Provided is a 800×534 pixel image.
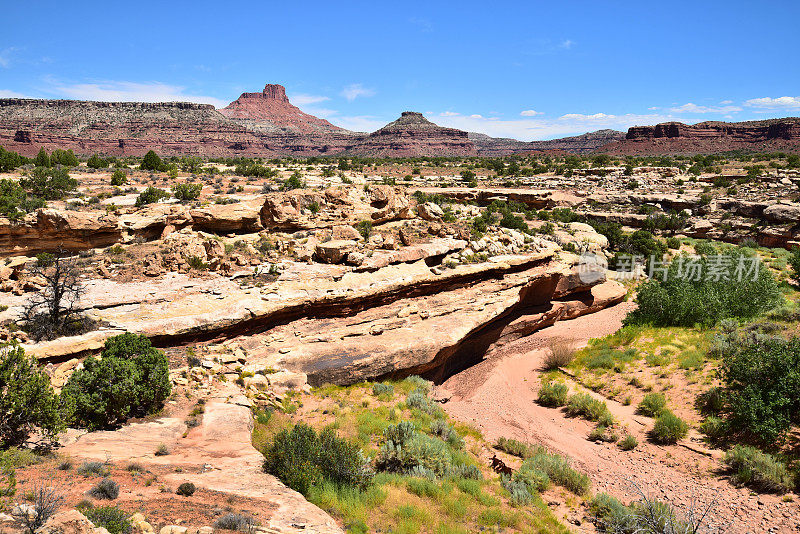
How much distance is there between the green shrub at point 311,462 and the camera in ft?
26.1

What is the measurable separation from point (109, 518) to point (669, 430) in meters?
14.7

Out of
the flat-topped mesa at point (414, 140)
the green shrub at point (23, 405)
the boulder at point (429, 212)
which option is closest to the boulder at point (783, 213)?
the boulder at point (429, 212)

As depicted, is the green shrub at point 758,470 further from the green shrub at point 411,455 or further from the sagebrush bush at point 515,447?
the green shrub at point 411,455

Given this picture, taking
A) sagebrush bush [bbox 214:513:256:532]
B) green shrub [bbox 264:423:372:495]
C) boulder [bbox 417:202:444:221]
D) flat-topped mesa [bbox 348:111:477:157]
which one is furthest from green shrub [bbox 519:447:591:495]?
flat-topped mesa [bbox 348:111:477:157]

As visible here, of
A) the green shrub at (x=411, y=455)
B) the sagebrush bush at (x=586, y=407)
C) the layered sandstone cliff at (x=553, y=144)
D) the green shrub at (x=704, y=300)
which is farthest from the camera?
the layered sandstone cliff at (x=553, y=144)

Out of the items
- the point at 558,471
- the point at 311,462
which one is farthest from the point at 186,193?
the point at 558,471

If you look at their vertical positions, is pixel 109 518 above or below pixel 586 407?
above

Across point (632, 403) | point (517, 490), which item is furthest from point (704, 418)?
point (517, 490)

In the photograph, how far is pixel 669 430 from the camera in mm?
12820

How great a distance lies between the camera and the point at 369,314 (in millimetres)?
16000

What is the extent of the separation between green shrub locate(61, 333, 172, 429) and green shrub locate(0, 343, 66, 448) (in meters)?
0.60

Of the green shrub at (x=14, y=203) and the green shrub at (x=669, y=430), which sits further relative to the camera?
the green shrub at (x=14, y=203)

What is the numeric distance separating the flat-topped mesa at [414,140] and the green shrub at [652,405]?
127 m

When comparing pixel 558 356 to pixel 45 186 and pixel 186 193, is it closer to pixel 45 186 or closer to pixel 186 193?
pixel 186 193
